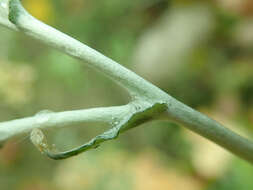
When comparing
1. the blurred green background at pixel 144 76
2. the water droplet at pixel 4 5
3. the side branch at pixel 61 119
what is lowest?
the blurred green background at pixel 144 76

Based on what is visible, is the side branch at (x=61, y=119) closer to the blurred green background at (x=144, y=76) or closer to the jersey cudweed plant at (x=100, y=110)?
the jersey cudweed plant at (x=100, y=110)

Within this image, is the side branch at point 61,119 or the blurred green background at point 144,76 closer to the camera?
the side branch at point 61,119

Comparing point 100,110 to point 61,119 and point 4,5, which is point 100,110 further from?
point 4,5

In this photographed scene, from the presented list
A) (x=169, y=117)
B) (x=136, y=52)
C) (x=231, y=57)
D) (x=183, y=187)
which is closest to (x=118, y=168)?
(x=183, y=187)

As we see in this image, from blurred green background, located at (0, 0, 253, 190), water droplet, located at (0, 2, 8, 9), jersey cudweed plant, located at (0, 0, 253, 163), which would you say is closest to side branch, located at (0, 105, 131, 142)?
jersey cudweed plant, located at (0, 0, 253, 163)

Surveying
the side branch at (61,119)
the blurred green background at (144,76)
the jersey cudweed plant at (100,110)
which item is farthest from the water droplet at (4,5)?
the blurred green background at (144,76)

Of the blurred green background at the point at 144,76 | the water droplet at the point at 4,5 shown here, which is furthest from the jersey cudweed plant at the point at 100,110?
the blurred green background at the point at 144,76

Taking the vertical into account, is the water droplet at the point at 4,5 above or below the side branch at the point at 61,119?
above
